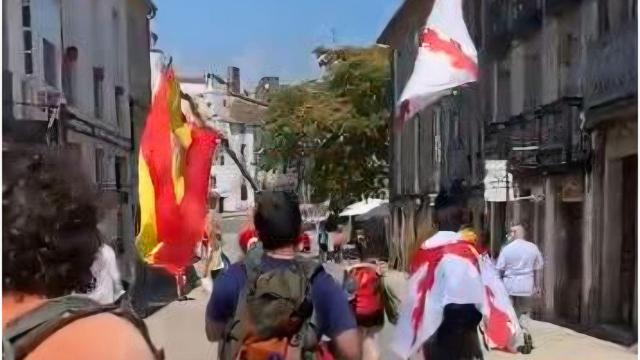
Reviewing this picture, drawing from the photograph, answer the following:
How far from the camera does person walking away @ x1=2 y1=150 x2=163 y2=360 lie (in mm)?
1341

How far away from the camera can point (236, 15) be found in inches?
98.1

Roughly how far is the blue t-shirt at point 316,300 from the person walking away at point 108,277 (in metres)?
0.28

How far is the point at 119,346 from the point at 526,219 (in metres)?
1.53

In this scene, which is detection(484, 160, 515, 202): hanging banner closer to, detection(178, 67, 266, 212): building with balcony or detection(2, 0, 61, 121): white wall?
detection(178, 67, 266, 212): building with balcony

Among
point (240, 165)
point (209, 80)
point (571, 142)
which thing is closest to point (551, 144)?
point (571, 142)

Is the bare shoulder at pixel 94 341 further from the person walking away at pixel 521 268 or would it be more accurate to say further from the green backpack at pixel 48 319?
the person walking away at pixel 521 268

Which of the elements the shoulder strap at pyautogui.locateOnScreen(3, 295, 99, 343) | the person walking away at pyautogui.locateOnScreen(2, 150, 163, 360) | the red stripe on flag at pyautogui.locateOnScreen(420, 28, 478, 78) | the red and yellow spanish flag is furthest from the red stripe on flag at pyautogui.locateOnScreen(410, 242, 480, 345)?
the shoulder strap at pyautogui.locateOnScreen(3, 295, 99, 343)

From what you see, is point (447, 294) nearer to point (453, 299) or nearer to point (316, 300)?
point (453, 299)

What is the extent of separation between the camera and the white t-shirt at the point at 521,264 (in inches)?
99.0

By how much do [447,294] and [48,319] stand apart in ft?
4.89

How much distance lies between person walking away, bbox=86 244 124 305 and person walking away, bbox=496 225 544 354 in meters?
1.16

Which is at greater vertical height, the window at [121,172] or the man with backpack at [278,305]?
the window at [121,172]

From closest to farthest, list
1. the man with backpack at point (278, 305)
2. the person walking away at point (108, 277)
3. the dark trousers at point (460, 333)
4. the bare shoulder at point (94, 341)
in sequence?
the bare shoulder at point (94, 341) < the person walking away at point (108, 277) < the man with backpack at point (278, 305) < the dark trousers at point (460, 333)

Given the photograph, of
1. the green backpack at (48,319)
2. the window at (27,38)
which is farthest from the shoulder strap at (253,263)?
the green backpack at (48,319)
